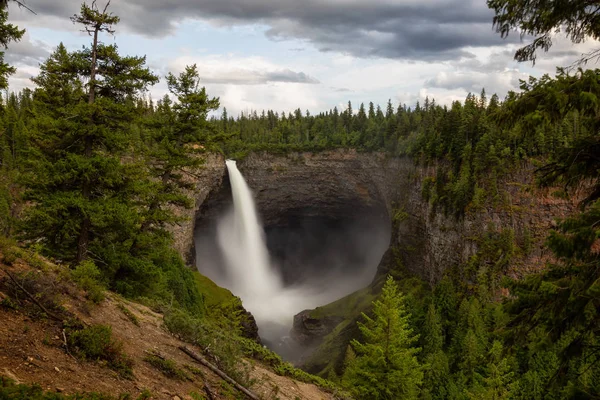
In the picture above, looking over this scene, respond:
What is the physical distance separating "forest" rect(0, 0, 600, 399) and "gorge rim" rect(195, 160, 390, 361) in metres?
24.3

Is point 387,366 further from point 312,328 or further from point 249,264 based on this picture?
point 249,264

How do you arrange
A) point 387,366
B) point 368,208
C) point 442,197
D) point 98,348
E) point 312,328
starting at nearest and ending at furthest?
point 98,348
point 387,366
point 442,197
point 312,328
point 368,208

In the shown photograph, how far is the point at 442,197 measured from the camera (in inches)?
1709

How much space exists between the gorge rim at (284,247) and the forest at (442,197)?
2426 centimetres

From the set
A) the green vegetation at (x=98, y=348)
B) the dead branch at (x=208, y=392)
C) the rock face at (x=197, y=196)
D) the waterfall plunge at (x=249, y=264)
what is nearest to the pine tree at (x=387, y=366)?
the dead branch at (x=208, y=392)

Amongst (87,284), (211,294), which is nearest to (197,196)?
(211,294)

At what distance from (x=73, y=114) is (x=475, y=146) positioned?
3703 centimetres

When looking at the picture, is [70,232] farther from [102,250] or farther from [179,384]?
[179,384]

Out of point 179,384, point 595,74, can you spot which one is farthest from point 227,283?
point 595,74

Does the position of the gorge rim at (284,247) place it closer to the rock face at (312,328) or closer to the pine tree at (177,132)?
the rock face at (312,328)

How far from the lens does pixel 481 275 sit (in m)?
37.6

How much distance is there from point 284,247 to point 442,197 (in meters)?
41.4

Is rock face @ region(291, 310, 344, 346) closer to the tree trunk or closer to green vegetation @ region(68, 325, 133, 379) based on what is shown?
the tree trunk

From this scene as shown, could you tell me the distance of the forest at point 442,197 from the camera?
6.46 metres
